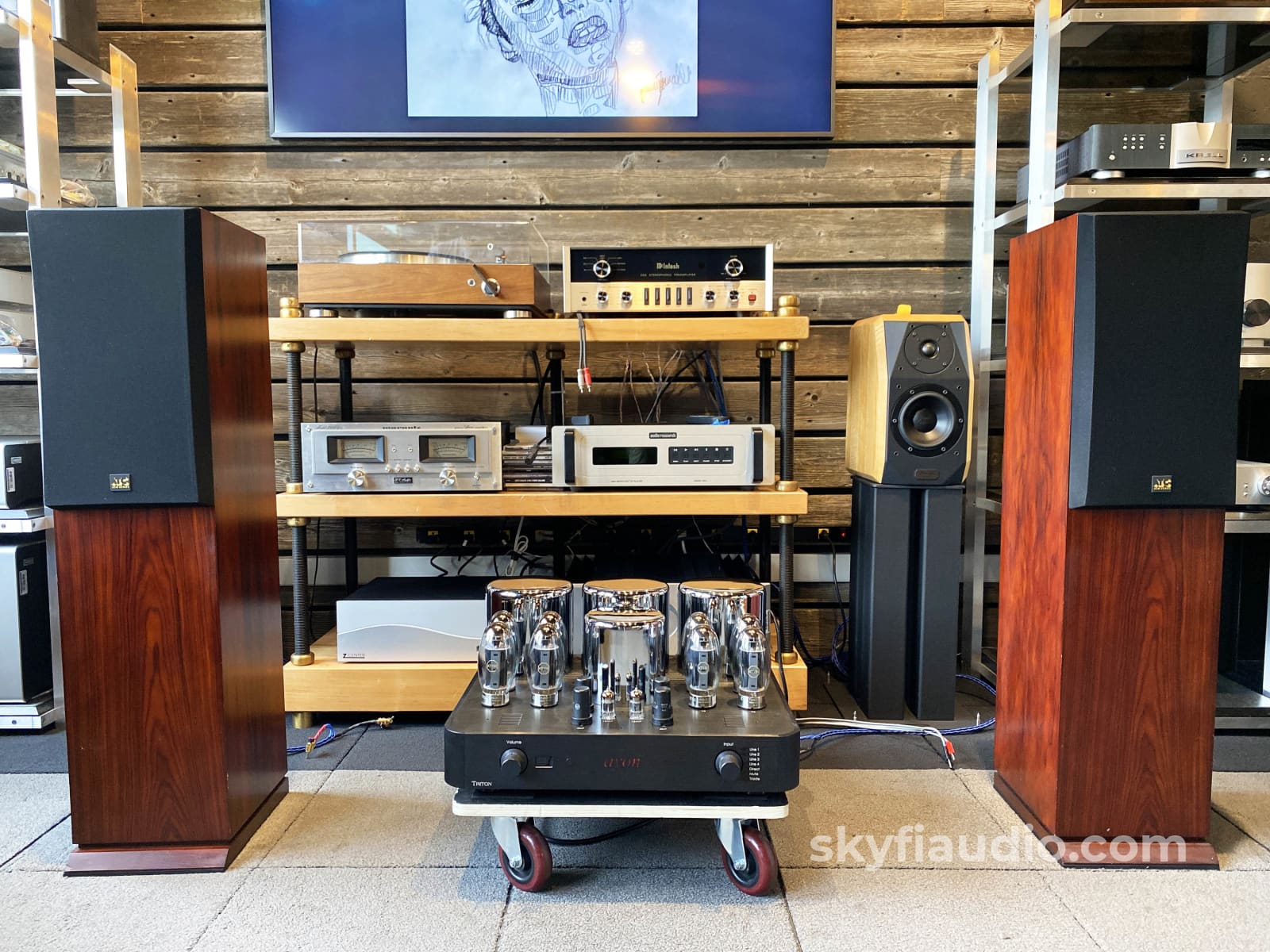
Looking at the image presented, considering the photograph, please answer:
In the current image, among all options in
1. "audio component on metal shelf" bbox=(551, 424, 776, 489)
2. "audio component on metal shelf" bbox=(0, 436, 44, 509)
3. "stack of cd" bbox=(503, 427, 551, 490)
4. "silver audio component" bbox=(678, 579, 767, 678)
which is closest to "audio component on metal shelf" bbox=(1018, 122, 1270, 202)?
"audio component on metal shelf" bbox=(551, 424, 776, 489)

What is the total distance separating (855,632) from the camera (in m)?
2.01

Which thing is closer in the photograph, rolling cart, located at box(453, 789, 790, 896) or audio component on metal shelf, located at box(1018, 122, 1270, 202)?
rolling cart, located at box(453, 789, 790, 896)

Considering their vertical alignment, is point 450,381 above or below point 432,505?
above

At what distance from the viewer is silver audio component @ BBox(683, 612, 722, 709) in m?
1.31

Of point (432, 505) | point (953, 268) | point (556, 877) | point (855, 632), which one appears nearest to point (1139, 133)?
point (953, 268)

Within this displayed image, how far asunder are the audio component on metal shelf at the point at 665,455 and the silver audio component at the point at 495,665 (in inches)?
23.1

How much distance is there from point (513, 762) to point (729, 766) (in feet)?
1.03

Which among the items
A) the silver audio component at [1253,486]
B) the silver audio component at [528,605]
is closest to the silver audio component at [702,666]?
the silver audio component at [528,605]

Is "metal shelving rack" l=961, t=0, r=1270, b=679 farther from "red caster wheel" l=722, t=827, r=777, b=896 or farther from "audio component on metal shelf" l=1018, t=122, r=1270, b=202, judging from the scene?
"red caster wheel" l=722, t=827, r=777, b=896

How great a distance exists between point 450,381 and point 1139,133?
1.77 m

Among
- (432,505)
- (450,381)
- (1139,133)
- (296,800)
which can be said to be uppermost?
(1139,133)

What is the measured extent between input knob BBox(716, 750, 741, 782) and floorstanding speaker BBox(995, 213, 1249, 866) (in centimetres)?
52

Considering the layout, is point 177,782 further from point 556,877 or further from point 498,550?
point 498,550

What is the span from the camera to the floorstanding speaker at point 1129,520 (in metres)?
1.23
